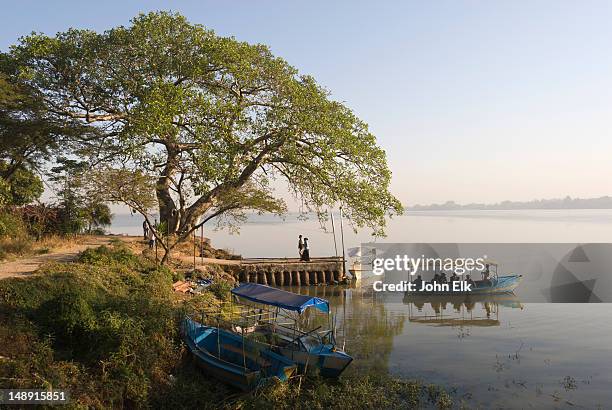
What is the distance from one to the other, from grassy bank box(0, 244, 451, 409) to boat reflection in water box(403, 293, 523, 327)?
9044mm

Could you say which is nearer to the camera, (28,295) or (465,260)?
(28,295)

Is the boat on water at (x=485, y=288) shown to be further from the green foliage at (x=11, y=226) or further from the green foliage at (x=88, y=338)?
the green foliage at (x=11, y=226)

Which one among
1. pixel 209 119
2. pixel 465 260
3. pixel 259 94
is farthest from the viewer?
pixel 465 260

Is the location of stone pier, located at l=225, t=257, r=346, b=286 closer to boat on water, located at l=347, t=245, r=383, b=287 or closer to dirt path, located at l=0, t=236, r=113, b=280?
boat on water, located at l=347, t=245, r=383, b=287

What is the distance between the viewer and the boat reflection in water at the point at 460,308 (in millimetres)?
21500

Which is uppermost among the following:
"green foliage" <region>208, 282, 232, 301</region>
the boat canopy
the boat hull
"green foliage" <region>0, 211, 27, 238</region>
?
"green foliage" <region>0, 211, 27, 238</region>

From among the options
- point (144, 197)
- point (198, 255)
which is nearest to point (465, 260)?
point (198, 255)

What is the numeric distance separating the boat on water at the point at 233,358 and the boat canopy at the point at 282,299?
1.35 meters

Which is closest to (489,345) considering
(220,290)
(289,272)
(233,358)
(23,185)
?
(233,358)

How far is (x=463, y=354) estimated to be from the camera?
16453 mm

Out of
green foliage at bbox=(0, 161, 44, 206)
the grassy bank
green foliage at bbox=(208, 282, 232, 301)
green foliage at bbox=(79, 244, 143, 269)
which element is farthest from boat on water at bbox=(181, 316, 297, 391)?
green foliage at bbox=(0, 161, 44, 206)

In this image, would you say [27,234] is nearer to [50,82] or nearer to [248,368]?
[50,82]

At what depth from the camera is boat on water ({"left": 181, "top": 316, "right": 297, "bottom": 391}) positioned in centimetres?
1243

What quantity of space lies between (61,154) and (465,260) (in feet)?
104
